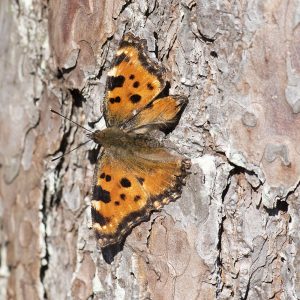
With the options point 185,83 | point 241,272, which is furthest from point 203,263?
point 185,83

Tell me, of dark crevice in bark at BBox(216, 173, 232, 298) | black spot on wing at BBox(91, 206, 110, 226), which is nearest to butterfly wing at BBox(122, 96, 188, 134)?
dark crevice in bark at BBox(216, 173, 232, 298)

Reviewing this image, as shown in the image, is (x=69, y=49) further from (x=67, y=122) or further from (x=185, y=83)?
(x=185, y=83)

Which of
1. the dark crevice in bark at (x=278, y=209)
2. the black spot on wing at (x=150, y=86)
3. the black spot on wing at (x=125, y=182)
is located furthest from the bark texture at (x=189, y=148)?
the black spot on wing at (x=125, y=182)

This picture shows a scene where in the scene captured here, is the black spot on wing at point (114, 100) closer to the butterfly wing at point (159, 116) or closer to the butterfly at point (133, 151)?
the butterfly at point (133, 151)

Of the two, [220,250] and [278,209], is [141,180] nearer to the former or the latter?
[220,250]

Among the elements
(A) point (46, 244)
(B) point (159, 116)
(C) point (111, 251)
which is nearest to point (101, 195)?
(C) point (111, 251)
